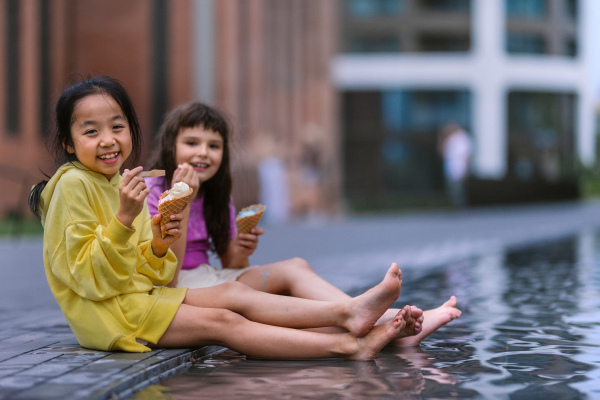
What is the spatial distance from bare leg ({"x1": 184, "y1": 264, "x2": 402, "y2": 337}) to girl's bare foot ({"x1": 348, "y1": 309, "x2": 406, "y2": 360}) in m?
0.05

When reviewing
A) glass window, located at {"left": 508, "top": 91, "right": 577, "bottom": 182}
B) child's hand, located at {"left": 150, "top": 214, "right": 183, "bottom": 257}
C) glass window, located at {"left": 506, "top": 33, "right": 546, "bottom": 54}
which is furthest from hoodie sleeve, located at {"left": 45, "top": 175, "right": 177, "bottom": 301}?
glass window, located at {"left": 506, "top": 33, "right": 546, "bottom": 54}

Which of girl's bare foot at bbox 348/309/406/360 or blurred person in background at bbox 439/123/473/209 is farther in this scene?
blurred person in background at bbox 439/123/473/209

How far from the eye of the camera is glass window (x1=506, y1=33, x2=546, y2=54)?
47.8 m

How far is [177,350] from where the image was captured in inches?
170

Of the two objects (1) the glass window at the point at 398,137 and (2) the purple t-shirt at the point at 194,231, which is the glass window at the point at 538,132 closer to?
(1) the glass window at the point at 398,137

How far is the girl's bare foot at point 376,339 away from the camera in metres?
4.25

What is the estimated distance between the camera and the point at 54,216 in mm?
3979

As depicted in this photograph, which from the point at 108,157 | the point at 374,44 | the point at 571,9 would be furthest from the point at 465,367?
the point at 571,9

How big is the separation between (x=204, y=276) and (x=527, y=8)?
152 feet

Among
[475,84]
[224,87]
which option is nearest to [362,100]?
[475,84]

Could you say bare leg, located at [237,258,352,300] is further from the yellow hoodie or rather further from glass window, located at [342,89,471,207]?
glass window, located at [342,89,471,207]

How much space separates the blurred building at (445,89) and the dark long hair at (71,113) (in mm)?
38773

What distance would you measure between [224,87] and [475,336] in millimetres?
17848

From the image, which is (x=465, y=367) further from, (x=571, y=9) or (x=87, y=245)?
(x=571, y=9)
